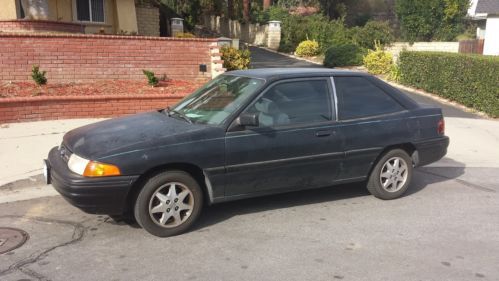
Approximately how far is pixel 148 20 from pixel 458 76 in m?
12.9

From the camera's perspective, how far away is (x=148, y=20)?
21.2m

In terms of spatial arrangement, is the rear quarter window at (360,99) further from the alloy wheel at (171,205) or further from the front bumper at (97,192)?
the front bumper at (97,192)

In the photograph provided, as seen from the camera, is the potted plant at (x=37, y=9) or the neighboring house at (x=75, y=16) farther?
the potted plant at (x=37, y=9)

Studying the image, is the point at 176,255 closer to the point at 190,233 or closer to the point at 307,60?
the point at 190,233

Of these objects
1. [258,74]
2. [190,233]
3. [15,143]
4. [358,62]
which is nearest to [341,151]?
[258,74]

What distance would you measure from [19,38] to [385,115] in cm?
834

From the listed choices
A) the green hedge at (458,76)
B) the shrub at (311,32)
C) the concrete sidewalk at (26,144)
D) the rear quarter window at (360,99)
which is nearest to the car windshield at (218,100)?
the rear quarter window at (360,99)

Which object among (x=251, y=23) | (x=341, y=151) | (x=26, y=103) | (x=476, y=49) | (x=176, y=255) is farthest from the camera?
(x=251, y=23)

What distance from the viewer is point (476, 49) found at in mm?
25469

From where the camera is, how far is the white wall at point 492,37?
80.2ft

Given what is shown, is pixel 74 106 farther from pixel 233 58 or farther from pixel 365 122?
pixel 365 122

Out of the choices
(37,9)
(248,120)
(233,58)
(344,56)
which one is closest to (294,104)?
(248,120)

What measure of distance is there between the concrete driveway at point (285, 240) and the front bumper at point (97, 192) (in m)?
0.34

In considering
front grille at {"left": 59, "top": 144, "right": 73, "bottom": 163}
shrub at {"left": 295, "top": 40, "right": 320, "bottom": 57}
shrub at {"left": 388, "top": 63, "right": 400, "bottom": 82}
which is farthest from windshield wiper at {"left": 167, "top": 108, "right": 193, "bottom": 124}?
shrub at {"left": 295, "top": 40, "right": 320, "bottom": 57}
